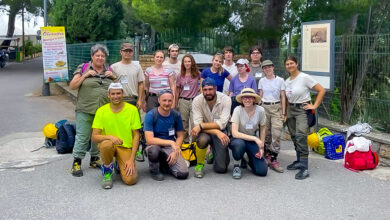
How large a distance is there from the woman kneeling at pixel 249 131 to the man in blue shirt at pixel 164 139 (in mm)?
714

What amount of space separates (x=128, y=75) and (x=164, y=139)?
4.14 ft

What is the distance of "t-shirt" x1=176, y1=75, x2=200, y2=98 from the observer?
693 centimetres

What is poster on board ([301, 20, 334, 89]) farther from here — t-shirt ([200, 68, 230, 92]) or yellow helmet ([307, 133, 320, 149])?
t-shirt ([200, 68, 230, 92])

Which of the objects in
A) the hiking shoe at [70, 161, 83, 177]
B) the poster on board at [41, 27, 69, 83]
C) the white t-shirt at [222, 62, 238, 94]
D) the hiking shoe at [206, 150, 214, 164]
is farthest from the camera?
the poster on board at [41, 27, 69, 83]

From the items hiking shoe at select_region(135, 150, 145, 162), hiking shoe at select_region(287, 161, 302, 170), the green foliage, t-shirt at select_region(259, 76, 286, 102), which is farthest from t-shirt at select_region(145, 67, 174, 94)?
the green foliage

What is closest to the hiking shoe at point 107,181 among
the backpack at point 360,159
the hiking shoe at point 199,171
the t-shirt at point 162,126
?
the t-shirt at point 162,126

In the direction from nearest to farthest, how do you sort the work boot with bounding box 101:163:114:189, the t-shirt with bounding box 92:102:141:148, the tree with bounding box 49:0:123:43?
the work boot with bounding box 101:163:114:189, the t-shirt with bounding box 92:102:141:148, the tree with bounding box 49:0:123:43

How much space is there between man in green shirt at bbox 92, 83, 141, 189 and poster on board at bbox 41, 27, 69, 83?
407 inches

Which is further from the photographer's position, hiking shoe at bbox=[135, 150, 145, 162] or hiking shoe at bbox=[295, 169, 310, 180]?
hiking shoe at bbox=[135, 150, 145, 162]

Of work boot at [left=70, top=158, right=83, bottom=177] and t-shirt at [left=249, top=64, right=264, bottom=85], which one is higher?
t-shirt at [left=249, top=64, right=264, bottom=85]

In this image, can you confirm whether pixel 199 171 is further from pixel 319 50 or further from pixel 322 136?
pixel 319 50

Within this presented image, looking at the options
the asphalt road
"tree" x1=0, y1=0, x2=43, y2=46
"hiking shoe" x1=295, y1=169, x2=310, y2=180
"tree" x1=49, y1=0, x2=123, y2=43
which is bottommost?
the asphalt road

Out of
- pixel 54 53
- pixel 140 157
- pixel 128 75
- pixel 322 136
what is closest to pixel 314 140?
pixel 322 136

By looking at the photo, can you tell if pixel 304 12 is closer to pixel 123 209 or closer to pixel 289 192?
pixel 289 192
